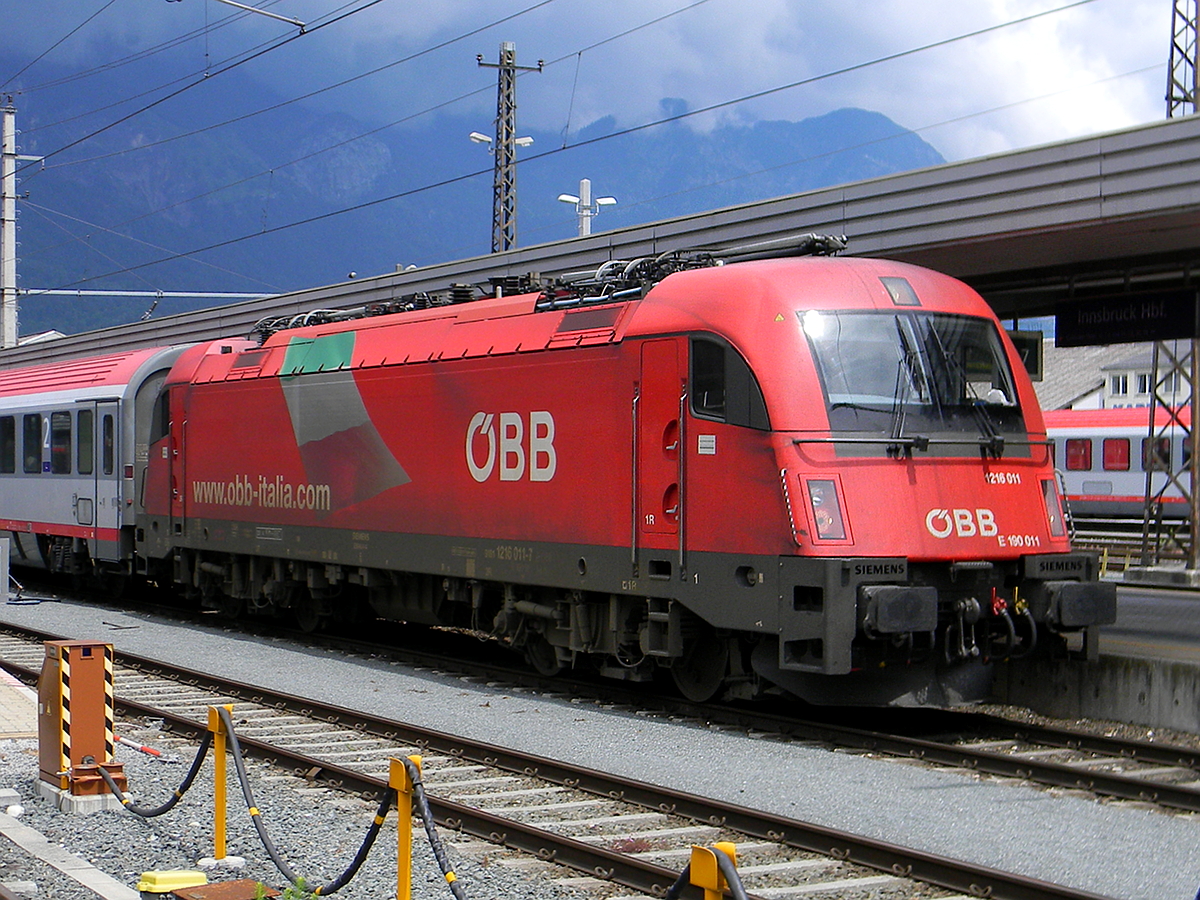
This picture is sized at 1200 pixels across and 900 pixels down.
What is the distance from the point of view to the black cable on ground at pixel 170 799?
7.16 m

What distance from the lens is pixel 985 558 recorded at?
31.8 ft

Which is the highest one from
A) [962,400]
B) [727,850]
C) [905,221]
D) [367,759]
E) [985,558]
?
[905,221]

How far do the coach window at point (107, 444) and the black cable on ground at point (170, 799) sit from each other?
12.3 meters

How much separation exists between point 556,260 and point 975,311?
8342 mm

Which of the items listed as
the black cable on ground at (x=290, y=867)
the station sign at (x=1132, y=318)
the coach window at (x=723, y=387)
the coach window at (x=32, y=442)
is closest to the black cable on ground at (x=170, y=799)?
the black cable on ground at (x=290, y=867)

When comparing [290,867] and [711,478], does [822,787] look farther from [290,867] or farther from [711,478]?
[290,867]

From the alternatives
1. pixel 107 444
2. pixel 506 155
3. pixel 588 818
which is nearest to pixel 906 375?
pixel 588 818

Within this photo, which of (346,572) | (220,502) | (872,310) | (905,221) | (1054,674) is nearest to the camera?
(872,310)

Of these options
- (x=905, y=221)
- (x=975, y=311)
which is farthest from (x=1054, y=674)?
(x=905, y=221)

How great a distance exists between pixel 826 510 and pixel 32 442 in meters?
16.2

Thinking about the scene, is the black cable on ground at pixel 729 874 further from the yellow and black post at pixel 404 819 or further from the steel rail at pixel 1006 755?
the steel rail at pixel 1006 755

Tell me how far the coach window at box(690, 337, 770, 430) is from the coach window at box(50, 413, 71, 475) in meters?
13.4

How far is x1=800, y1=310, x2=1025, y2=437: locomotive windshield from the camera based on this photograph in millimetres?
9617

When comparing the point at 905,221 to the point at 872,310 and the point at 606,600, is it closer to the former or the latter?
the point at 872,310
